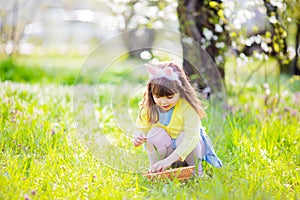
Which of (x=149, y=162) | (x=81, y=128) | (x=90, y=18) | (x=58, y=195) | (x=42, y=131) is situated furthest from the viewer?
(x=90, y=18)

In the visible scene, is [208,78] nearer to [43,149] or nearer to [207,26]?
[207,26]

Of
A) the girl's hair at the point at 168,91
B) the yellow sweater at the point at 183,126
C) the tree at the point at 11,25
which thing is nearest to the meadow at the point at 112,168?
the yellow sweater at the point at 183,126

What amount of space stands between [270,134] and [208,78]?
93cm

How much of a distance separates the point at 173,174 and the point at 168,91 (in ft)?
1.09

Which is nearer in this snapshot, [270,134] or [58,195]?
[58,195]

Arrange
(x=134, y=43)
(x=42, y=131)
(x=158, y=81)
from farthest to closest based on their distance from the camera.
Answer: (x=134, y=43) → (x=42, y=131) → (x=158, y=81)

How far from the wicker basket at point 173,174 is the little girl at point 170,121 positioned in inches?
1.9

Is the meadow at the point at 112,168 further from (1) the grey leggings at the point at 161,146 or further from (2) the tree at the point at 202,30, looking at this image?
(2) the tree at the point at 202,30

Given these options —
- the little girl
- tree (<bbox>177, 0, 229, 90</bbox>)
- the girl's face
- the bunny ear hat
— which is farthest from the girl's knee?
tree (<bbox>177, 0, 229, 90</bbox>)

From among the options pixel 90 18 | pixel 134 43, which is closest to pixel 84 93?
pixel 134 43

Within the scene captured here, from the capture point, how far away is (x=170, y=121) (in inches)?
82.4

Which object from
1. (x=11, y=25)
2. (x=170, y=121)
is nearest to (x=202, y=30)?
(x=170, y=121)

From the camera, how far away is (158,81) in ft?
6.48

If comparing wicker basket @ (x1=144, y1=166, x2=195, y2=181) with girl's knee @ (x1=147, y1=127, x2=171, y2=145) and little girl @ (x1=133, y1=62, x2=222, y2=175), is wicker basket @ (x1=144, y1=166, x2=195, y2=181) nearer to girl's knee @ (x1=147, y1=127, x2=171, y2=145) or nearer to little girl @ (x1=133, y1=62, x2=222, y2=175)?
little girl @ (x1=133, y1=62, x2=222, y2=175)
